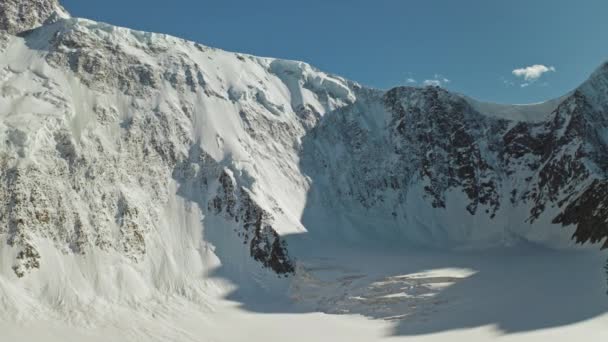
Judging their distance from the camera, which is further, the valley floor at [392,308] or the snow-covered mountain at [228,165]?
the snow-covered mountain at [228,165]

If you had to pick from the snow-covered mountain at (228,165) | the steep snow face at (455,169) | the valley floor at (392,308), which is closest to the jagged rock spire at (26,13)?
the snow-covered mountain at (228,165)

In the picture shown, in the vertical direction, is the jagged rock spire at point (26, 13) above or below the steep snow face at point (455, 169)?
above

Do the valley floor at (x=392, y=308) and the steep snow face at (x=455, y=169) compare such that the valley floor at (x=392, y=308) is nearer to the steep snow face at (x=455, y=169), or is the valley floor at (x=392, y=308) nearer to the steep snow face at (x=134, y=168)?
the steep snow face at (x=134, y=168)

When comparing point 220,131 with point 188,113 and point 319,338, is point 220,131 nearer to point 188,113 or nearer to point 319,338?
point 188,113

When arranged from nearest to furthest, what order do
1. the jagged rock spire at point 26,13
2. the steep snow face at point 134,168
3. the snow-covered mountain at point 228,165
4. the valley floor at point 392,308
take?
the valley floor at point 392,308 → the steep snow face at point 134,168 → the snow-covered mountain at point 228,165 → the jagged rock spire at point 26,13

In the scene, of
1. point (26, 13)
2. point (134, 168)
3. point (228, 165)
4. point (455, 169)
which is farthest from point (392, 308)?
point (26, 13)

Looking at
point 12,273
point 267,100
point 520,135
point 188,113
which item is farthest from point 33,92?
point 520,135

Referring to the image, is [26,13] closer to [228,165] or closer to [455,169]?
[228,165]
